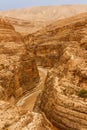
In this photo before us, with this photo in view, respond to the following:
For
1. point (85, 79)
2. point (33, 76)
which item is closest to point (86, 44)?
point (33, 76)

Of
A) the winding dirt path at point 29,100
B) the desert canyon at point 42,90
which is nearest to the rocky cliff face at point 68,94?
the desert canyon at point 42,90

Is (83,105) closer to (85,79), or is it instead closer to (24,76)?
(85,79)

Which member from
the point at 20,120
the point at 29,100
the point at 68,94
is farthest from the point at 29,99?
the point at 20,120

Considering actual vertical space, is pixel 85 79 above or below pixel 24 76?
above

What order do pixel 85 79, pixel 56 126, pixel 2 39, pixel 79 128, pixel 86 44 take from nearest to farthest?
pixel 79 128
pixel 56 126
pixel 85 79
pixel 86 44
pixel 2 39

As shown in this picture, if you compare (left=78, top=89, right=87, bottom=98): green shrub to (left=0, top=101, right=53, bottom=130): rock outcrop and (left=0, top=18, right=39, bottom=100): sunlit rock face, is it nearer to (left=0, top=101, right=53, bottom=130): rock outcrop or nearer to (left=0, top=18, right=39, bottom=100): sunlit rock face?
(left=0, top=101, right=53, bottom=130): rock outcrop

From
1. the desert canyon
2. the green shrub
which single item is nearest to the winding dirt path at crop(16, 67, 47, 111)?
the desert canyon

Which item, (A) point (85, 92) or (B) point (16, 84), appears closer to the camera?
(A) point (85, 92)
